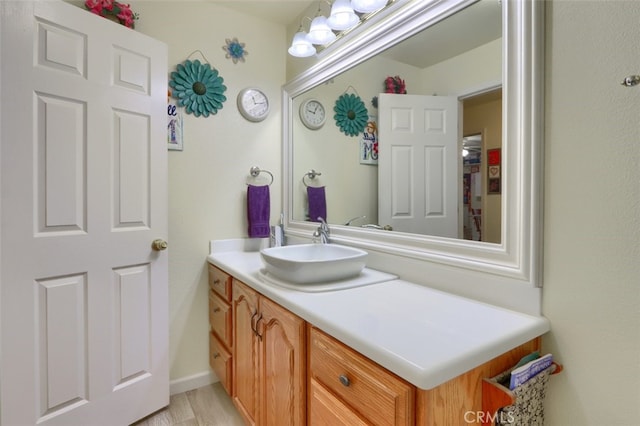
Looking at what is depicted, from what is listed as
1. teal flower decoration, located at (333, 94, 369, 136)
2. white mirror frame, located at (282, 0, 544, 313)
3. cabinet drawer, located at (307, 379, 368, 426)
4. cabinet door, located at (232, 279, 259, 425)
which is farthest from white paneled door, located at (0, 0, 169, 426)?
white mirror frame, located at (282, 0, 544, 313)

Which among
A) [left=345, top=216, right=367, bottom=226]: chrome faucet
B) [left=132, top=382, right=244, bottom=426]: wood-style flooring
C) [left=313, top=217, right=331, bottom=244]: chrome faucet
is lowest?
[left=132, top=382, right=244, bottom=426]: wood-style flooring

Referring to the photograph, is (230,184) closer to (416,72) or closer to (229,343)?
(229,343)

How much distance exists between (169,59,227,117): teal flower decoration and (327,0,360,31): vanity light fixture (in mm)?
805

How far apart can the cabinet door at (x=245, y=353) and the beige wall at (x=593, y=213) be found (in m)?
1.05

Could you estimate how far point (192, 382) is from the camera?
1909mm

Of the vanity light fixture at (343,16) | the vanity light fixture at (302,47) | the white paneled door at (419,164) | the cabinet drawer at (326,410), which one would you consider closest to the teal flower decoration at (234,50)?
the vanity light fixture at (302,47)

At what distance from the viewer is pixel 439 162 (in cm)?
122

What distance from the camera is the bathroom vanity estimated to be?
679 millimetres

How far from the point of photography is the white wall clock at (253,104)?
6.62 feet

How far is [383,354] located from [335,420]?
0.31m

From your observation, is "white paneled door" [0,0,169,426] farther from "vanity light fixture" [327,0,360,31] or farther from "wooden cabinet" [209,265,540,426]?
"vanity light fixture" [327,0,360,31]

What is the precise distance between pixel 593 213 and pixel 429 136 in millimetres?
611

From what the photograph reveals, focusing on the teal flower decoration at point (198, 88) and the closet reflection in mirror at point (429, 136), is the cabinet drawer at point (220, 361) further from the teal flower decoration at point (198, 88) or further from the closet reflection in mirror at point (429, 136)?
the teal flower decoration at point (198, 88)

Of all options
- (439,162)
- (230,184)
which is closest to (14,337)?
(230,184)
